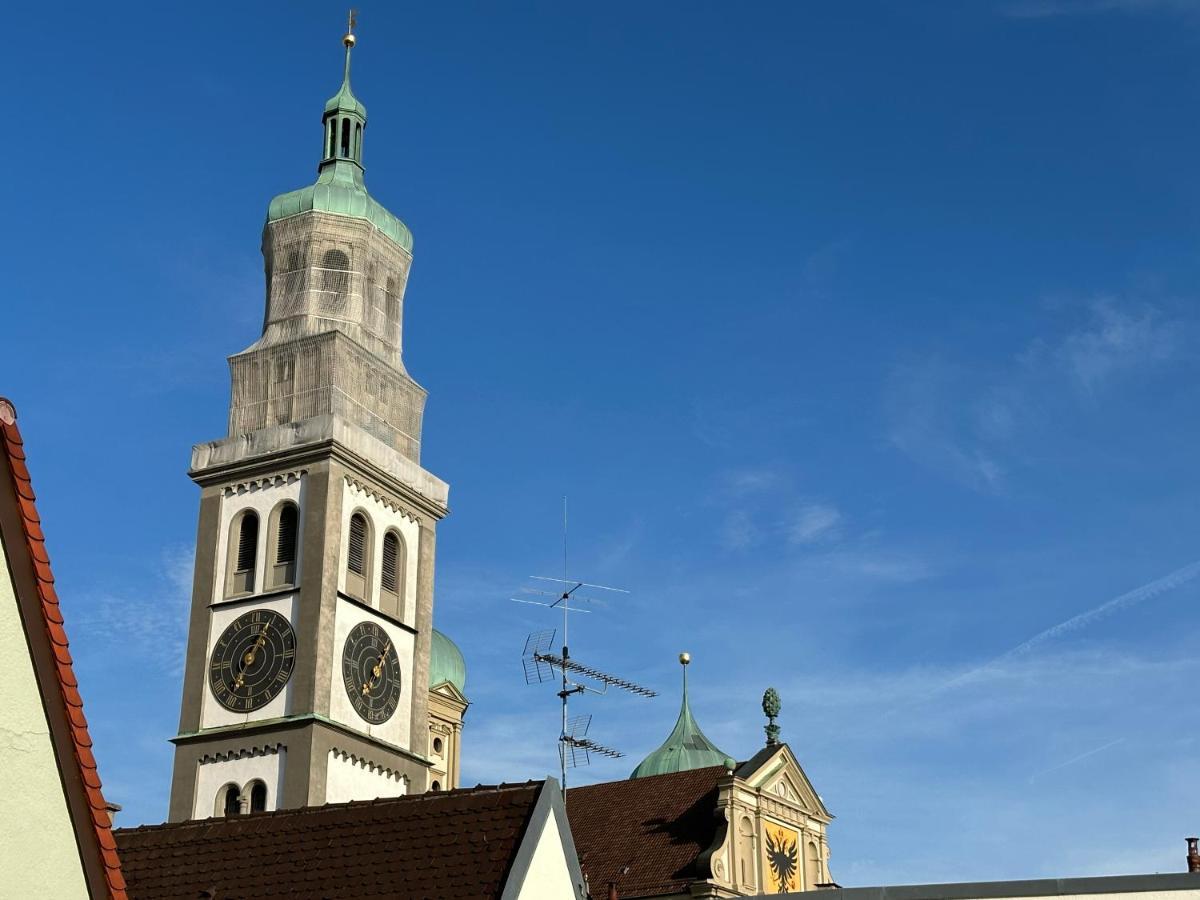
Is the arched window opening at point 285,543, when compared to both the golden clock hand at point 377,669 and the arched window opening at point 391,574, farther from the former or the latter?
the golden clock hand at point 377,669

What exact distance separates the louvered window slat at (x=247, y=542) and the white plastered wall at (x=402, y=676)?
3.23 m

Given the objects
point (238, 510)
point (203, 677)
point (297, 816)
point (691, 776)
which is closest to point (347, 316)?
point (238, 510)

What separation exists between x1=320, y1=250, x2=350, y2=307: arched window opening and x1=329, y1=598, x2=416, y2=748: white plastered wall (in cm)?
971

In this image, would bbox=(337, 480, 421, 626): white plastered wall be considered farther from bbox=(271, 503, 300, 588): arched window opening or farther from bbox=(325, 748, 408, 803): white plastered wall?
bbox=(325, 748, 408, 803): white plastered wall

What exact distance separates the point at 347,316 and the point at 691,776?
1663 centimetres

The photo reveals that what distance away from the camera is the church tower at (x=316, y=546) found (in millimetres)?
47656

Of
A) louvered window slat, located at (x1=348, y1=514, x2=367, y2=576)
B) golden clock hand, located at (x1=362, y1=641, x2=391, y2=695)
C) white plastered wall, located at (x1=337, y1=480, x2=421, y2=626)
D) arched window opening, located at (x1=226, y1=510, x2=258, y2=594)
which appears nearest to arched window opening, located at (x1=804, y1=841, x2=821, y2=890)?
white plastered wall, located at (x1=337, y1=480, x2=421, y2=626)

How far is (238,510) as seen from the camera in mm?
51156

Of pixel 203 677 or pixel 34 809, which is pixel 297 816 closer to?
pixel 34 809

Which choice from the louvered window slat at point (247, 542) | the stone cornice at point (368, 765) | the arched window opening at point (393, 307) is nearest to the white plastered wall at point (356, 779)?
the stone cornice at point (368, 765)

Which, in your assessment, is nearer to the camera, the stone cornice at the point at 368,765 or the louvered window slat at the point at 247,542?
the stone cornice at the point at 368,765

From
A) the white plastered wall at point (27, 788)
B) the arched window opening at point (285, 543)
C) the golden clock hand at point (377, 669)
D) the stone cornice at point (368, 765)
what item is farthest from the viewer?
the arched window opening at point (285, 543)

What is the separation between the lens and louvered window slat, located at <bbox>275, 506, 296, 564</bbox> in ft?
163

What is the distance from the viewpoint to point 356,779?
Result: 158ft
